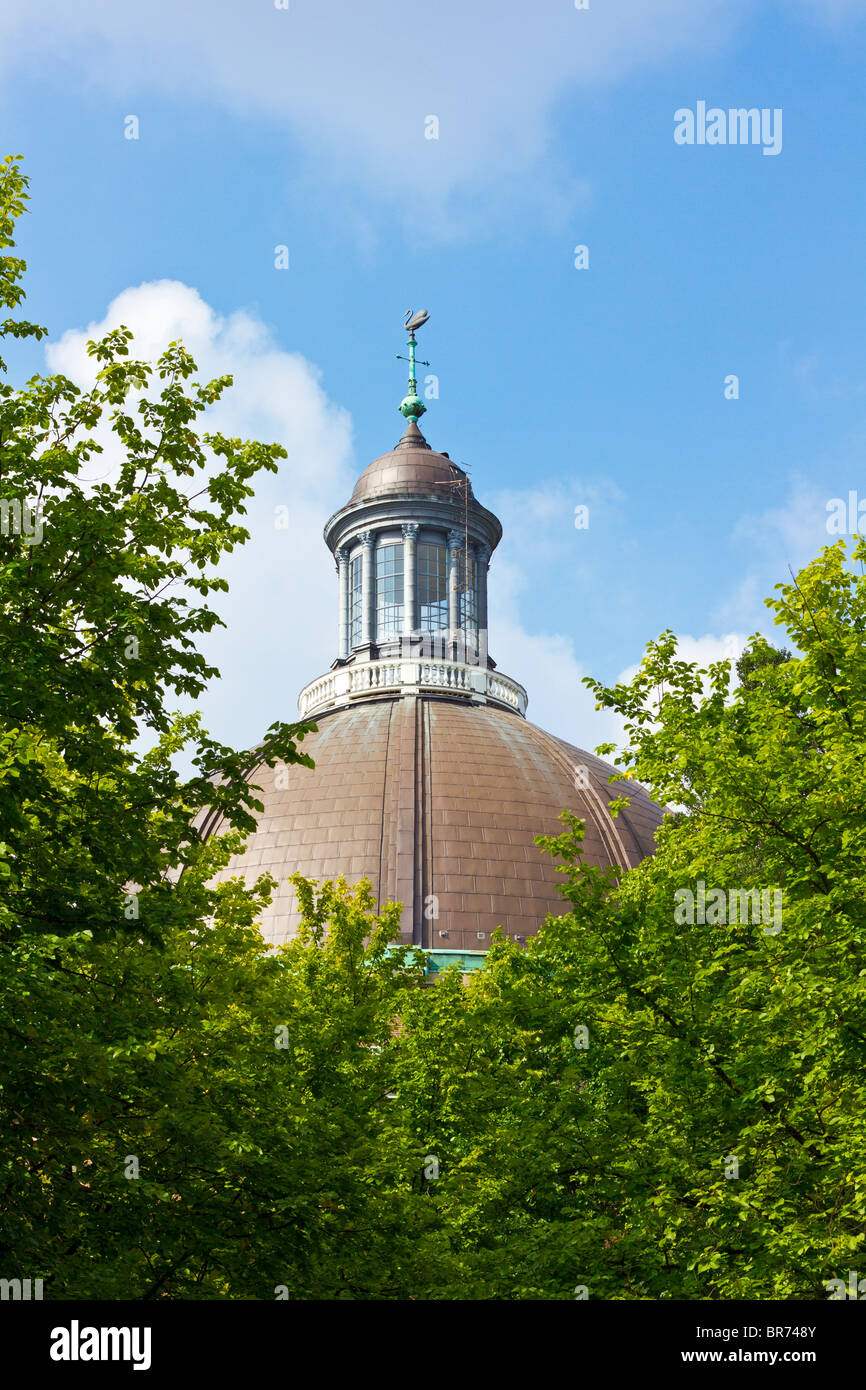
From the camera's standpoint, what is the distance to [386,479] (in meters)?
52.3

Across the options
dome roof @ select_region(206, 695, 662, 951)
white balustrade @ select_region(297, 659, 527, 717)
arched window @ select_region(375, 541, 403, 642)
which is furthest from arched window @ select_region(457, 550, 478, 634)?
dome roof @ select_region(206, 695, 662, 951)

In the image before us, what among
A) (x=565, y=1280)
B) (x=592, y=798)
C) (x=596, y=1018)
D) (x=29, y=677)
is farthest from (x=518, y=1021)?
(x=592, y=798)

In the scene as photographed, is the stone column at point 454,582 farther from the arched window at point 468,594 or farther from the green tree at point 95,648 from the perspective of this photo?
the green tree at point 95,648

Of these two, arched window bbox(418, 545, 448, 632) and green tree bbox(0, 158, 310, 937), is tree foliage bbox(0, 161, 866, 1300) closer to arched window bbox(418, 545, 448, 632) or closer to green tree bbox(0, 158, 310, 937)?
green tree bbox(0, 158, 310, 937)

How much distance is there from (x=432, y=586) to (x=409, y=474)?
13.2 feet

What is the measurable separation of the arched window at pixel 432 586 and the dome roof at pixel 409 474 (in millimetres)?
1934

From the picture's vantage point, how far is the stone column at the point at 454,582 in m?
50.4

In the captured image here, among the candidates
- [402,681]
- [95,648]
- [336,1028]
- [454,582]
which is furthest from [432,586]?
[95,648]

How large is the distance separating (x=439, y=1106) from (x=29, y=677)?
43.0 ft

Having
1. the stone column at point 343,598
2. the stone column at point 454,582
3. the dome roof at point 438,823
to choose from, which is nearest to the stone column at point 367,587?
the stone column at point 343,598

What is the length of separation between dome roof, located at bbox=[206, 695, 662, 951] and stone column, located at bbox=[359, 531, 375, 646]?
7.43 m

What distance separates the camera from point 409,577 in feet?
166

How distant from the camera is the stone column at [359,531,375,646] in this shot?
166 feet
